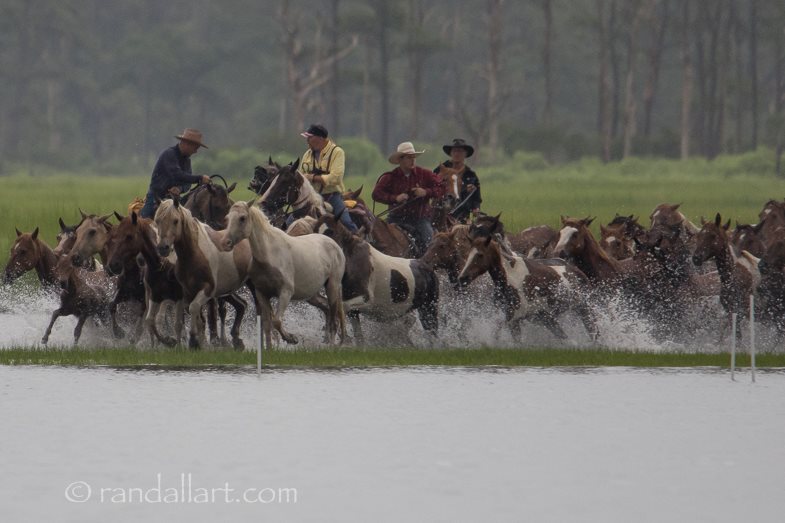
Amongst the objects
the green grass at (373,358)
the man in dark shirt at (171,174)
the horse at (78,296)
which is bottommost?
the green grass at (373,358)

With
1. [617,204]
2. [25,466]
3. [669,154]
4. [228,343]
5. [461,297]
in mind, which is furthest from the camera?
[669,154]

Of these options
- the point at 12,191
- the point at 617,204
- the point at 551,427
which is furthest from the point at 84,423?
the point at 12,191

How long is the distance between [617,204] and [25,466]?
114 ft

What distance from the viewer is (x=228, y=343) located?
20266 millimetres

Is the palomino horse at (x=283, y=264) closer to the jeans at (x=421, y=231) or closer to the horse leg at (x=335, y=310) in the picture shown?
the horse leg at (x=335, y=310)

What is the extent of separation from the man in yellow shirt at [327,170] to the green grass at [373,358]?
2098mm

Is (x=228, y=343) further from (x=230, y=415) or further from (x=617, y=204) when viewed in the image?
(x=617, y=204)

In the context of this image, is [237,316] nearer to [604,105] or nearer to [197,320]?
[197,320]

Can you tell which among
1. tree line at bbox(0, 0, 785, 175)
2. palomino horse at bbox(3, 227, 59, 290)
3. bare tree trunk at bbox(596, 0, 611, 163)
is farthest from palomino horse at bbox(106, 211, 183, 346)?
tree line at bbox(0, 0, 785, 175)

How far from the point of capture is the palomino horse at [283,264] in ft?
60.2

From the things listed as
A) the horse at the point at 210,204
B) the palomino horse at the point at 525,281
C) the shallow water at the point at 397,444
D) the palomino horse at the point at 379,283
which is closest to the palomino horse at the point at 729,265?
the palomino horse at the point at 525,281

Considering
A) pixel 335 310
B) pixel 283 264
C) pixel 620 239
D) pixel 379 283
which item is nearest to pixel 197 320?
pixel 283 264

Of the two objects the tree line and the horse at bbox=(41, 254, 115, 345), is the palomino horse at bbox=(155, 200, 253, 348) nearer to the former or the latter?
the horse at bbox=(41, 254, 115, 345)

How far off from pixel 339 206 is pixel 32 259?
3642 mm
